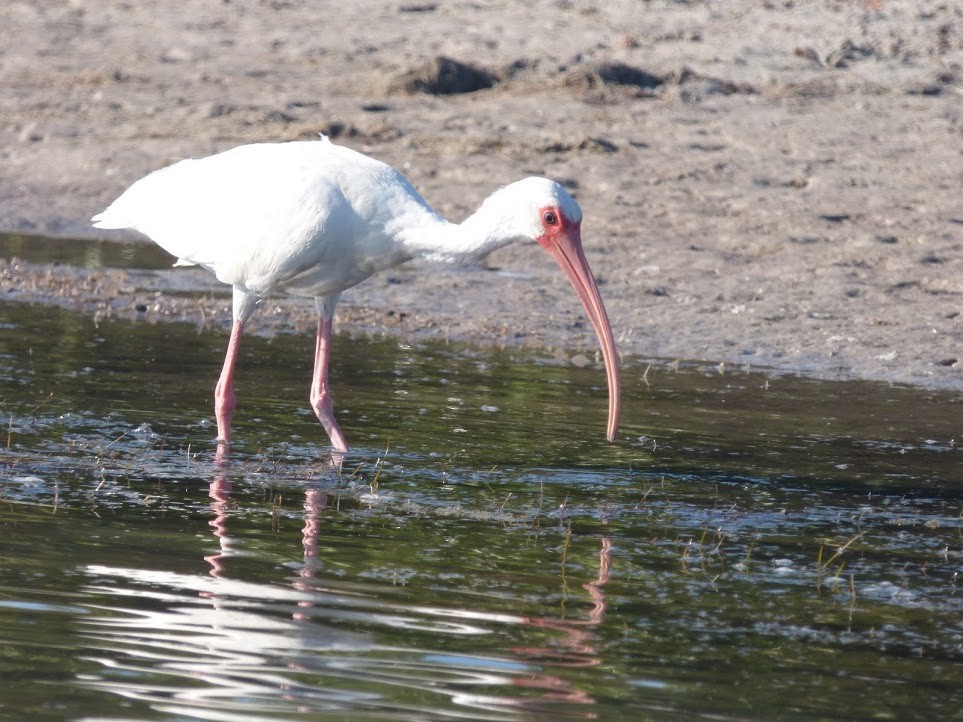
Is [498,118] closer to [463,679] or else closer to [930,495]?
[930,495]

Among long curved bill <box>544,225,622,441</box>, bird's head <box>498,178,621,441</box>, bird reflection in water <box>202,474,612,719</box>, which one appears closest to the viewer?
bird reflection in water <box>202,474,612,719</box>

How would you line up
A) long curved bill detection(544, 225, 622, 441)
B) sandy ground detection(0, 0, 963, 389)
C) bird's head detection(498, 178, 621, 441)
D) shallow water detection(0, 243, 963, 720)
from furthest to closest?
sandy ground detection(0, 0, 963, 389) < long curved bill detection(544, 225, 622, 441) < bird's head detection(498, 178, 621, 441) < shallow water detection(0, 243, 963, 720)

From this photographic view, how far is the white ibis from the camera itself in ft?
22.7

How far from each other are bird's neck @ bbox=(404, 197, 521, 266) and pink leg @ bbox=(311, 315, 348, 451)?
38.7 inches

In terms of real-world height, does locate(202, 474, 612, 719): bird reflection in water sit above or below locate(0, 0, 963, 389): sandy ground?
below

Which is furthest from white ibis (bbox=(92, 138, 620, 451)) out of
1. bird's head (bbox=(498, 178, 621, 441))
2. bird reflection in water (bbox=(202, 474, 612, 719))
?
bird reflection in water (bbox=(202, 474, 612, 719))

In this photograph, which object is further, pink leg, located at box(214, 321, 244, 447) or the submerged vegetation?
pink leg, located at box(214, 321, 244, 447)

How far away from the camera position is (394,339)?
10547mm

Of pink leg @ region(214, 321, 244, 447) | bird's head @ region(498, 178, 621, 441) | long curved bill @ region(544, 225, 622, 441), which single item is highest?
bird's head @ region(498, 178, 621, 441)

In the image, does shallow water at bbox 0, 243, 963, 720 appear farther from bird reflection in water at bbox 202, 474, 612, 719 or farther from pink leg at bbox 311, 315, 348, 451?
pink leg at bbox 311, 315, 348, 451

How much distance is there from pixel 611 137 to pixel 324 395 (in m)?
7.71

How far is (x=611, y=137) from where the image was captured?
1485 centimetres

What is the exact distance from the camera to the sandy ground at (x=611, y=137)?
11.2 m

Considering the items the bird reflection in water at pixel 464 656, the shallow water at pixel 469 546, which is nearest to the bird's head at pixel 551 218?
the shallow water at pixel 469 546
